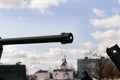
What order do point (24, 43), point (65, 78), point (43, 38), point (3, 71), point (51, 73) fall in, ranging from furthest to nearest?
point (51, 73) → point (65, 78) → point (3, 71) → point (24, 43) → point (43, 38)

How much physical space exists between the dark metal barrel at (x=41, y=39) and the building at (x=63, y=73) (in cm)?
13671

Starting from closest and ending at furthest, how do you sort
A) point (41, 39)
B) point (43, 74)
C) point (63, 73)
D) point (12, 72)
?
point (41, 39) < point (12, 72) < point (63, 73) < point (43, 74)

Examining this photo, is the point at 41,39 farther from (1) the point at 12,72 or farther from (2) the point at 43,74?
(2) the point at 43,74

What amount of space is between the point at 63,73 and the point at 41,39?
472 ft

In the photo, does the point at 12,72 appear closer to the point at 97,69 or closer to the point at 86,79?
the point at 86,79

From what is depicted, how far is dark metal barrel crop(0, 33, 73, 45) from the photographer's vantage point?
330 inches

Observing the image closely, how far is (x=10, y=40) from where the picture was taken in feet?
32.4

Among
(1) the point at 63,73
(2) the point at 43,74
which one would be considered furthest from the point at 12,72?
(2) the point at 43,74

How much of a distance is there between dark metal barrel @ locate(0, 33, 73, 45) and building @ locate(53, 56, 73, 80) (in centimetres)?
13671

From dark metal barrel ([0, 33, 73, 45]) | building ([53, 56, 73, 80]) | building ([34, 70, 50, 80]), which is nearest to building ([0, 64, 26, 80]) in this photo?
dark metal barrel ([0, 33, 73, 45])

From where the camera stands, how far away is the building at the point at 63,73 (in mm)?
149500

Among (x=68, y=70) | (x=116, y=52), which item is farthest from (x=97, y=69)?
(x=68, y=70)

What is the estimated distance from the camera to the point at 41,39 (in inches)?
354

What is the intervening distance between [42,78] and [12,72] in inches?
5840
